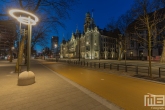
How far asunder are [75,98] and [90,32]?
224ft

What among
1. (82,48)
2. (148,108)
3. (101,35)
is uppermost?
(101,35)

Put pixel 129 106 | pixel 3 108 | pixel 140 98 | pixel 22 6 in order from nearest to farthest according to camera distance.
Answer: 1. pixel 3 108
2. pixel 129 106
3. pixel 140 98
4. pixel 22 6

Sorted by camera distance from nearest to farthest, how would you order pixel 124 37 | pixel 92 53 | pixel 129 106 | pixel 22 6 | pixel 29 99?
pixel 129 106, pixel 29 99, pixel 22 6, pixel 124 37, pixel 92 53

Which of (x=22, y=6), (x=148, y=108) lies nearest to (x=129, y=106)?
(x=148, y=108)

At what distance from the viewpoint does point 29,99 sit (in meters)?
4.94

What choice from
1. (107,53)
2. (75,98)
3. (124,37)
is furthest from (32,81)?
(107,53)

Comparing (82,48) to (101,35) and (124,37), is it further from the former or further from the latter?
(124,37)

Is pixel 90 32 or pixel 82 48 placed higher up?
pixel 90 32

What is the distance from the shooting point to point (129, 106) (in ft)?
14.6

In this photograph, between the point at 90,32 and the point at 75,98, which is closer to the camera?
the point at 75,98

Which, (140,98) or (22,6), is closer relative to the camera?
(140,98)

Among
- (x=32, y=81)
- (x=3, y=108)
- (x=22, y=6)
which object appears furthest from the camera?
(x=22, y=6)

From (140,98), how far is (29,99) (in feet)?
17.2

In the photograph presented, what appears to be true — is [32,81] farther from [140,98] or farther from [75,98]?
[140,98]
